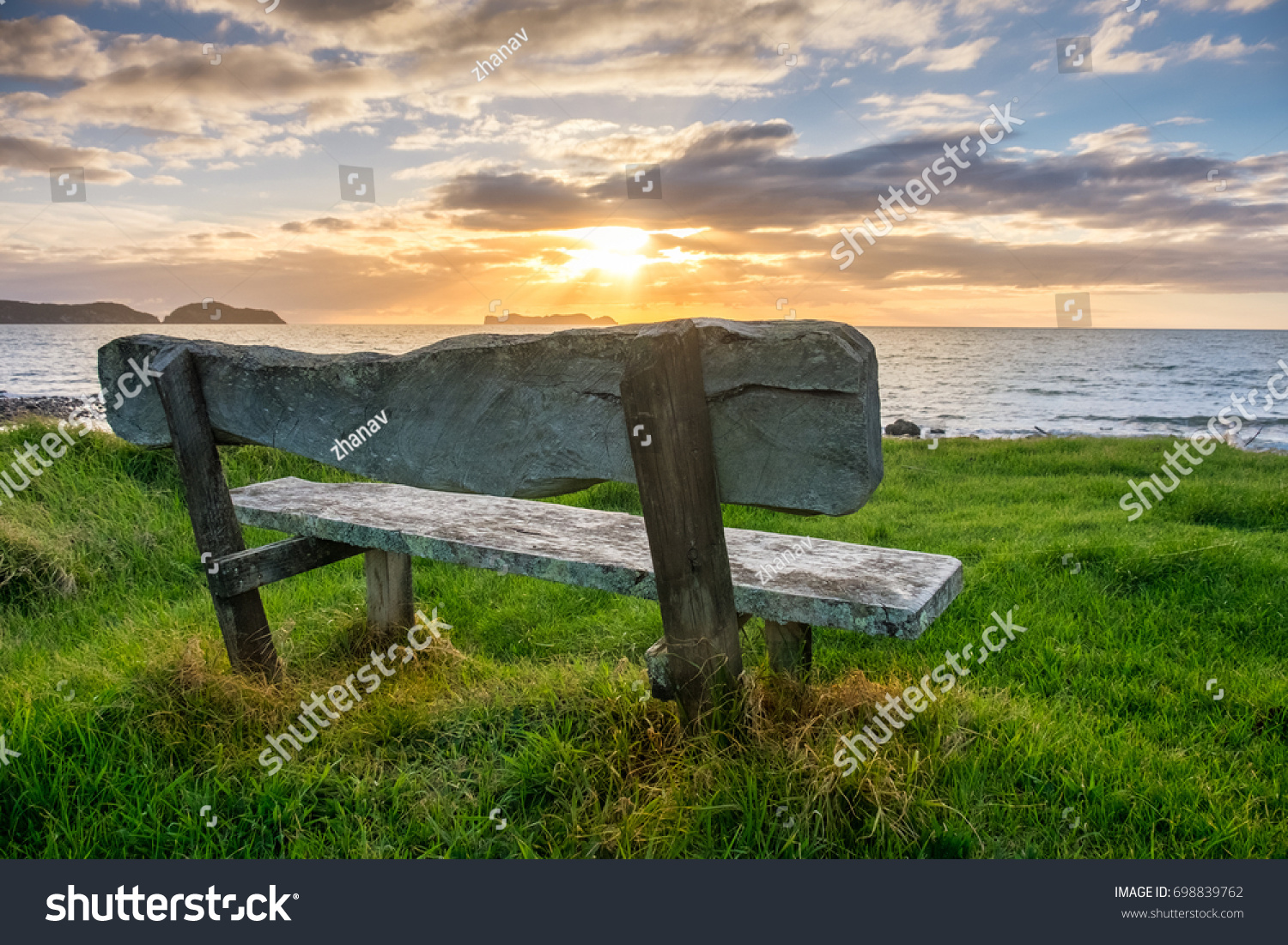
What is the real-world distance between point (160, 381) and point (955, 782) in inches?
120

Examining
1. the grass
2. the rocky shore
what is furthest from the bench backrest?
the rocky shore

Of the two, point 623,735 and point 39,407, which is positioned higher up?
point 39,407

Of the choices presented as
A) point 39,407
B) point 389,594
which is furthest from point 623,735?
point 39,407

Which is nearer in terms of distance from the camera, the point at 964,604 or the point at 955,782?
the point at 955,782

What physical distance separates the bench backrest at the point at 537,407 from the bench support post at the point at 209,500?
0.18 feet

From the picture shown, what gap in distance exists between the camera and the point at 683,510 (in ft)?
6.49

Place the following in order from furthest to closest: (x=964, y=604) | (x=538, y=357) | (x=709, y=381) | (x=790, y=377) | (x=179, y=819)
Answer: (x=964, y=604), (x=179, y=819), (x=538, y=357), (x=709, y=381), (x=790, y=377)

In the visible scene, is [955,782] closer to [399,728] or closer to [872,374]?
[872,374]

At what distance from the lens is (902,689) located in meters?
2.90

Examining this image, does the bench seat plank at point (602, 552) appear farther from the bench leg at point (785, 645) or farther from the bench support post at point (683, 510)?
the bench support post at point (683, 510)

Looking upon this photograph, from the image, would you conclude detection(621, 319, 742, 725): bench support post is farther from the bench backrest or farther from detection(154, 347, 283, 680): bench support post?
detection(154, 347, 283, 680): bench support post

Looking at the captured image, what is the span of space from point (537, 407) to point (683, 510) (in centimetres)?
51

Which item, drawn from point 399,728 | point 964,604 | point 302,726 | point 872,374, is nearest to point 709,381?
point 872,374

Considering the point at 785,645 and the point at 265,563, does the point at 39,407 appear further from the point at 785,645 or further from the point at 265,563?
the point at 785,645
